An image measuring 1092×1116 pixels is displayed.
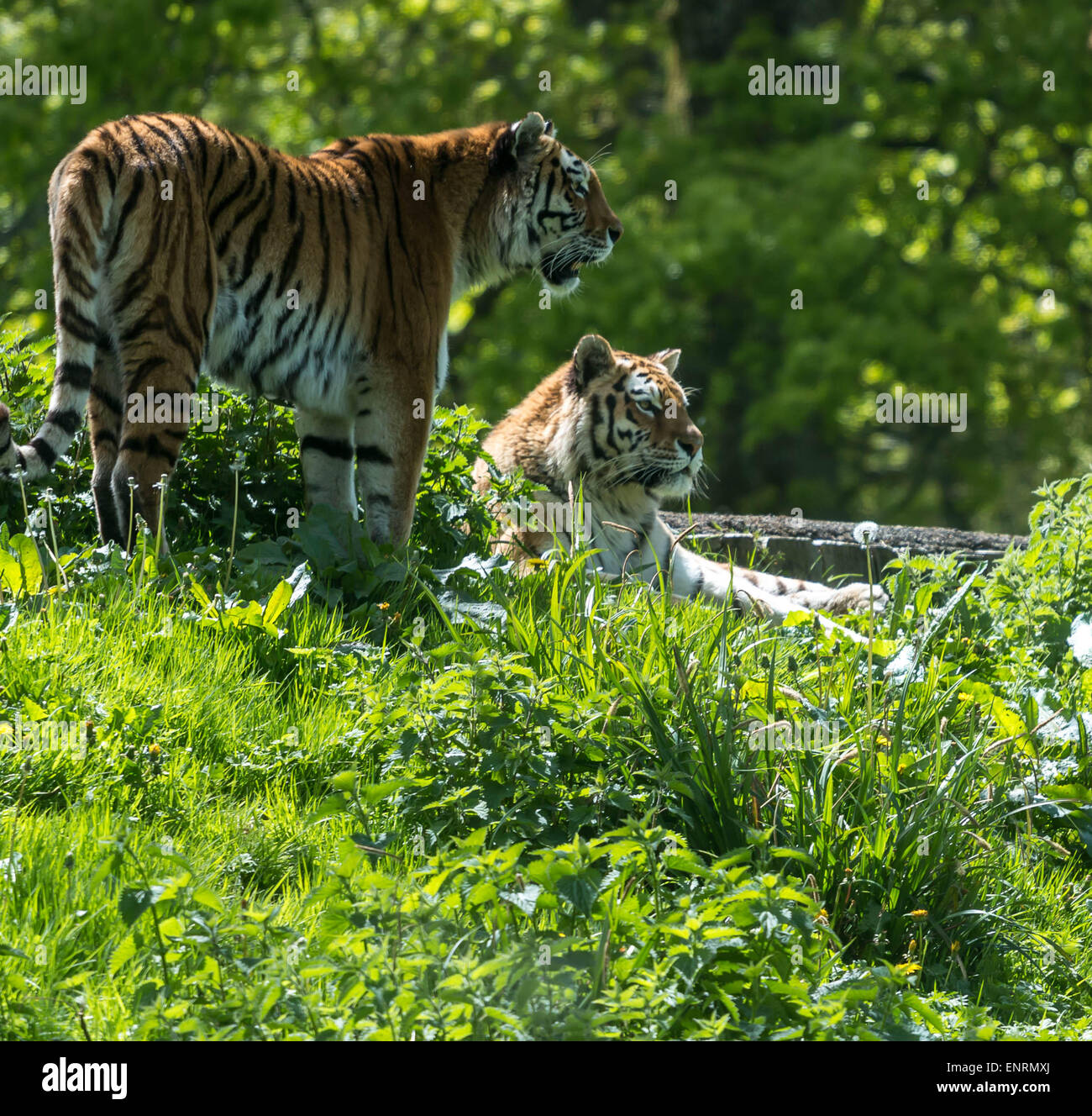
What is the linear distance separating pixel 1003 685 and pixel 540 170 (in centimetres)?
312

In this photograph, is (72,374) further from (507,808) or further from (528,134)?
(528,134)

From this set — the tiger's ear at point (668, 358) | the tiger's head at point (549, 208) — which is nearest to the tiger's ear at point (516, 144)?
the tiger's head at point (549, 208)

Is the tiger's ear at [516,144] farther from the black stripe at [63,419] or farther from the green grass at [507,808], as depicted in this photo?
the black stripe at [63,419]

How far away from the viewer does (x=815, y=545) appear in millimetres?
7613

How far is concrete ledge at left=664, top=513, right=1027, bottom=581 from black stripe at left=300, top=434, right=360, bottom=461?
233 centimetres

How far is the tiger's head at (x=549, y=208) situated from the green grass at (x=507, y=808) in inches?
73.6

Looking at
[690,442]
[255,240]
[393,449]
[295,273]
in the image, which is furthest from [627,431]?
[255,240]

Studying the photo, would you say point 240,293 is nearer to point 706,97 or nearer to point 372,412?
point 372,412

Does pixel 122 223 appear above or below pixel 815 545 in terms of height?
above

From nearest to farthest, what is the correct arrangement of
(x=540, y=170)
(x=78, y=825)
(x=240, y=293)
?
(x=78, y=825) < (x=240, y=293) < (x=540, y=170)

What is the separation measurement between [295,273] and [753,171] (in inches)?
425

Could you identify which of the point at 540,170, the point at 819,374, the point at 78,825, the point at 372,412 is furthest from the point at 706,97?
the point at 78,825

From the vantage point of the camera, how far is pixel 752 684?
4086 millimetres

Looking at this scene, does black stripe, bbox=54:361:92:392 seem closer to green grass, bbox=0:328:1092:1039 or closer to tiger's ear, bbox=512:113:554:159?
green grass, bbox=0:328:1092:1039
